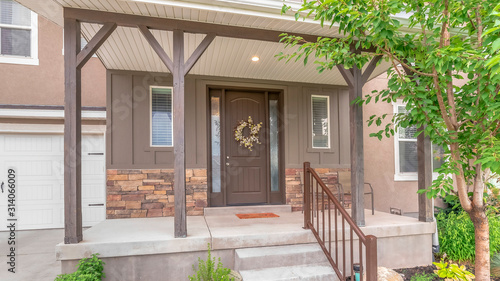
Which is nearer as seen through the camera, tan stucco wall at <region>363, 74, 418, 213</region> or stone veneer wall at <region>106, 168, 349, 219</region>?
stone veneer wall at <region>106, 168, 349, 219</region>

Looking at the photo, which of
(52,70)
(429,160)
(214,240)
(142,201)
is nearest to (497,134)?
(429,160)

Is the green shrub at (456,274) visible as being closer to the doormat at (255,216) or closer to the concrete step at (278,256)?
the concrete step at (278,256)

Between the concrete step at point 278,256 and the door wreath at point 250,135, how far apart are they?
2141 mm

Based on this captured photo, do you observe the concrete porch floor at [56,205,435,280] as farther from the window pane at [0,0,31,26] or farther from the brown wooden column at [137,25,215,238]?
the window pane at [0,0,31,26]

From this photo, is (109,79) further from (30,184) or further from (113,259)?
(113,259)


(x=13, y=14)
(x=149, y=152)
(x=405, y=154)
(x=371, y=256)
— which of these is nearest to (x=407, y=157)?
(x=405, y=154)

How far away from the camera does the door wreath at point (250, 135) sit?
482 centimetres

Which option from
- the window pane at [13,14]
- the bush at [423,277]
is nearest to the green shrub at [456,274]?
the bush at [423,277]

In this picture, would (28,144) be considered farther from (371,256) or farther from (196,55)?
(371,256)

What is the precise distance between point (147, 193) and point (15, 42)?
3.59m

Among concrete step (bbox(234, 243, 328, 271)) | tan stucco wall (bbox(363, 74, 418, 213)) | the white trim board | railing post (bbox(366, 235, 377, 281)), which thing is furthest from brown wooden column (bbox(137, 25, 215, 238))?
tan stucco wall (bbox(363, 74, 418, 213))

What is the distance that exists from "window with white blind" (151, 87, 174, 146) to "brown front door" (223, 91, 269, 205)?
93 cm

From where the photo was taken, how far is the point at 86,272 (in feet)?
7.98

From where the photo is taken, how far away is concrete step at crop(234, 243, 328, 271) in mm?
2805
